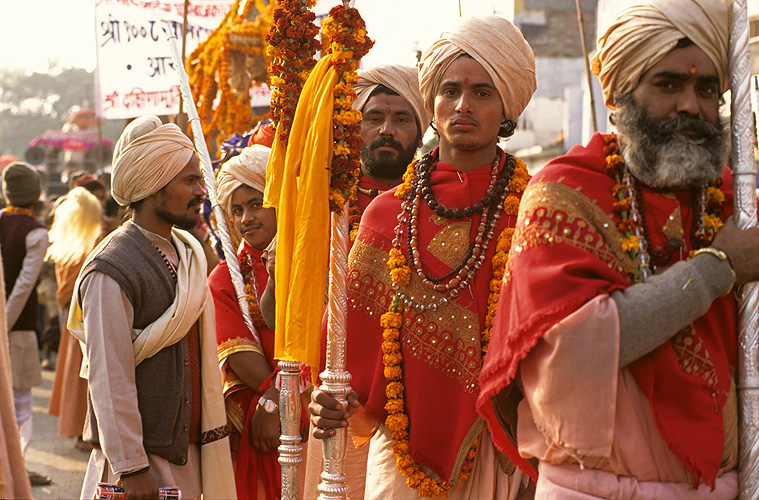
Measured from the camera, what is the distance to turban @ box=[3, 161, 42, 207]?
8.92 m

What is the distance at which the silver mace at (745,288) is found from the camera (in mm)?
2580

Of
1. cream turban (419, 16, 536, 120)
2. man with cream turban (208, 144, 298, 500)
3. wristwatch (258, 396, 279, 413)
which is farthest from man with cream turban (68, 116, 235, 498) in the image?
cream turban (419, 16, 536, 120)

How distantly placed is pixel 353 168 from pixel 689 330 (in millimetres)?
1442

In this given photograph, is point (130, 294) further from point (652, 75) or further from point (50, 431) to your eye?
point (50, 431)

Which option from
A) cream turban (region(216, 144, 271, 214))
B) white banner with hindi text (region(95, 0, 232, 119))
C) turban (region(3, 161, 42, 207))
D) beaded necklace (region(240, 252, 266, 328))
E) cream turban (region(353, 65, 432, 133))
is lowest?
beaded necklace (region(240, 252, 266, 328))

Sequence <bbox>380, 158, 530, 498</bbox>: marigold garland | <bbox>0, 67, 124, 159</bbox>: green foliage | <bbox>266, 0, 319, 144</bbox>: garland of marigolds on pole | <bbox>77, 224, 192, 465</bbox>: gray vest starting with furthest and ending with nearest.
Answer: <bbox>0, 67, 124, 159</bbox>: green foliage
<bbox>77, 224, 192, 465</bbox>: gray vest
<bbox>266, 0, 319, 144</bbox>: garland of marigolds on pole
<bbox>380, 158, 530, 498</bbox>: marigold garland

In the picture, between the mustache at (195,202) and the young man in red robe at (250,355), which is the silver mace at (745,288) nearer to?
the mustache at (195,202)

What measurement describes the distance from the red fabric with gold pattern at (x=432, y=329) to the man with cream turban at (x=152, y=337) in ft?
2.84

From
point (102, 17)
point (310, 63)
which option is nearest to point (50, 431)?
point (102, 17)

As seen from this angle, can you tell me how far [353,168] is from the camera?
140 inches

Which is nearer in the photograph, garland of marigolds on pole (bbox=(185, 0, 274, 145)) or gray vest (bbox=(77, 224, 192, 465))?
gray vest (bbox=(77, 224, 192, 465))

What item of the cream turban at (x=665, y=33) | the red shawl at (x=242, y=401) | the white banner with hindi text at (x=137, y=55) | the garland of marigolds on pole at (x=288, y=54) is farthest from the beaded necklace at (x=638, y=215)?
the white banner with hindi text at (x=137, y=55)

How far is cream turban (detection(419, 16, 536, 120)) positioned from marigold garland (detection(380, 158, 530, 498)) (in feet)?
1.41

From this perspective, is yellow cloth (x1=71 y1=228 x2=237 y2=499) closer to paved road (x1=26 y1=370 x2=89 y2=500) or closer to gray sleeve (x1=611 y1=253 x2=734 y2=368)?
gray sleeve (x1=611 y1=253 x2=734 y2=368)
